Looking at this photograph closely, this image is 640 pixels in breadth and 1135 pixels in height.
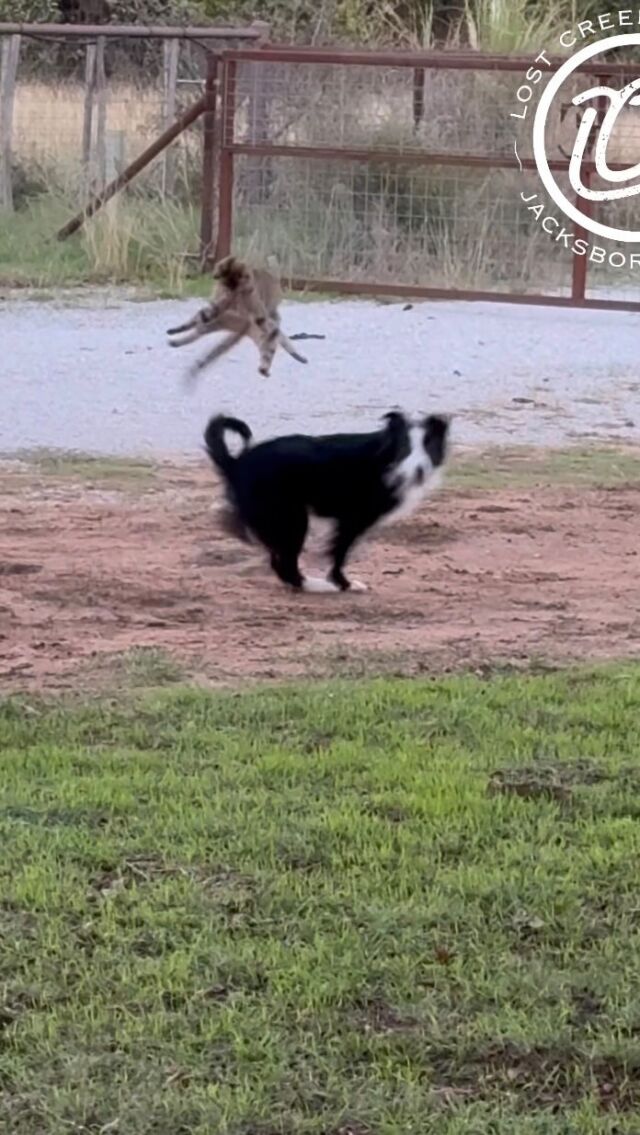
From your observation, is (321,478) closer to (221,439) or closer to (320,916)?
(221,439)

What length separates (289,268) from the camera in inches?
655

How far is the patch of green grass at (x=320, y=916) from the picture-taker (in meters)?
3.58

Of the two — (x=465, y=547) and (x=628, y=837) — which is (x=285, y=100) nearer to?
(x=465, y=547)

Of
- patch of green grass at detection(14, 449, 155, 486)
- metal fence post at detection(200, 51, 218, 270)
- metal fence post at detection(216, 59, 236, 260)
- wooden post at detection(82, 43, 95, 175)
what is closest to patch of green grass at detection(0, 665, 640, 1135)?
patch of green grass at detection(14, 449, 155, 486)

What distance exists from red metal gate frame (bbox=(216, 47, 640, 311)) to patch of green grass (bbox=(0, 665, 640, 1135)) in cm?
992

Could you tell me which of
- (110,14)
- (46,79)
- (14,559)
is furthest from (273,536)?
(110,14)

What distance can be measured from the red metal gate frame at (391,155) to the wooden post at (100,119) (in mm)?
2161

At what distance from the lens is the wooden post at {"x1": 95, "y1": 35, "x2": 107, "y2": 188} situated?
18219 millimetres

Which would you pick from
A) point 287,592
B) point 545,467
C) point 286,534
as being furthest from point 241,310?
point 545,467

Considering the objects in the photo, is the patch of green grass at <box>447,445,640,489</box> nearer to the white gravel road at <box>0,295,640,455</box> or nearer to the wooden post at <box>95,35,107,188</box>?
the white gravel road at <box>0,295,640,455</box>

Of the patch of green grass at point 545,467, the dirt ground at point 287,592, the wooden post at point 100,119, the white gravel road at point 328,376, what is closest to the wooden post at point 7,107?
the wooden post at point 100,119

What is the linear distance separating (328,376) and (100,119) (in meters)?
7.32

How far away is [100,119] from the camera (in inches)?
736

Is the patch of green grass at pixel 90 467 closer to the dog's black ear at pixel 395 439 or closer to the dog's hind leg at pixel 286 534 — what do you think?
the dog's hind leg at pixel 286 534
